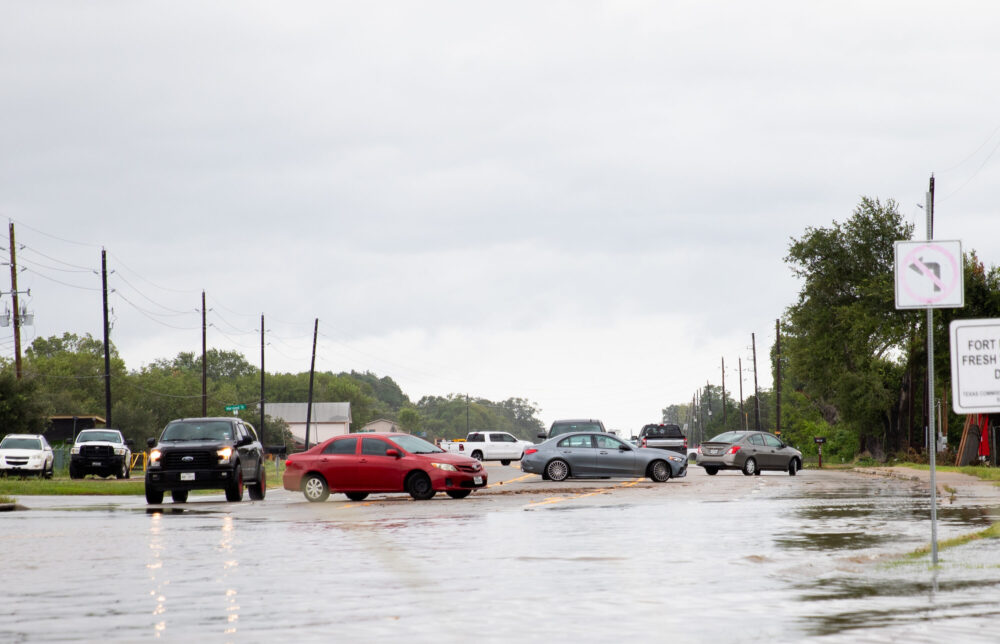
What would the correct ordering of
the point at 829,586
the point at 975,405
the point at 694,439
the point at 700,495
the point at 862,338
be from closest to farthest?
the point at 829,586 → the point at 975,405 → the point at 700,495 → the point at 862,338 → the point at 694,439

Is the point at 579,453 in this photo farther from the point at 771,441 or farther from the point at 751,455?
the point at 771,441

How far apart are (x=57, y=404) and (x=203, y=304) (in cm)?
3759

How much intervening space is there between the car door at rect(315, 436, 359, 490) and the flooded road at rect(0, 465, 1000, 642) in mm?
4892

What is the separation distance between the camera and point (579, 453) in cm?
3575

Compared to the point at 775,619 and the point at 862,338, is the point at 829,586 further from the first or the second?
the point at 862,338

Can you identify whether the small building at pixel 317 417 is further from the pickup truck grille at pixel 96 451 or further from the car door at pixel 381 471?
the car door at pixel 381 471

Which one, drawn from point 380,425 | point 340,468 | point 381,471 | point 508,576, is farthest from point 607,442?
point 380,425

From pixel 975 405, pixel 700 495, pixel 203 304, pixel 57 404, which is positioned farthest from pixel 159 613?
pixel 57 404

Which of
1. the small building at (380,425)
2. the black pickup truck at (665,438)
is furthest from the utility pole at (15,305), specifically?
the small building at (380,425)

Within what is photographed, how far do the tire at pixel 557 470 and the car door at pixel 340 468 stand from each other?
30.9 ft

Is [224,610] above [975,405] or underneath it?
underneath

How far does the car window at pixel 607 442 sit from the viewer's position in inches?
1409

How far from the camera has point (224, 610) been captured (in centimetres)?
988

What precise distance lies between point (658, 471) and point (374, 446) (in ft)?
35.4
